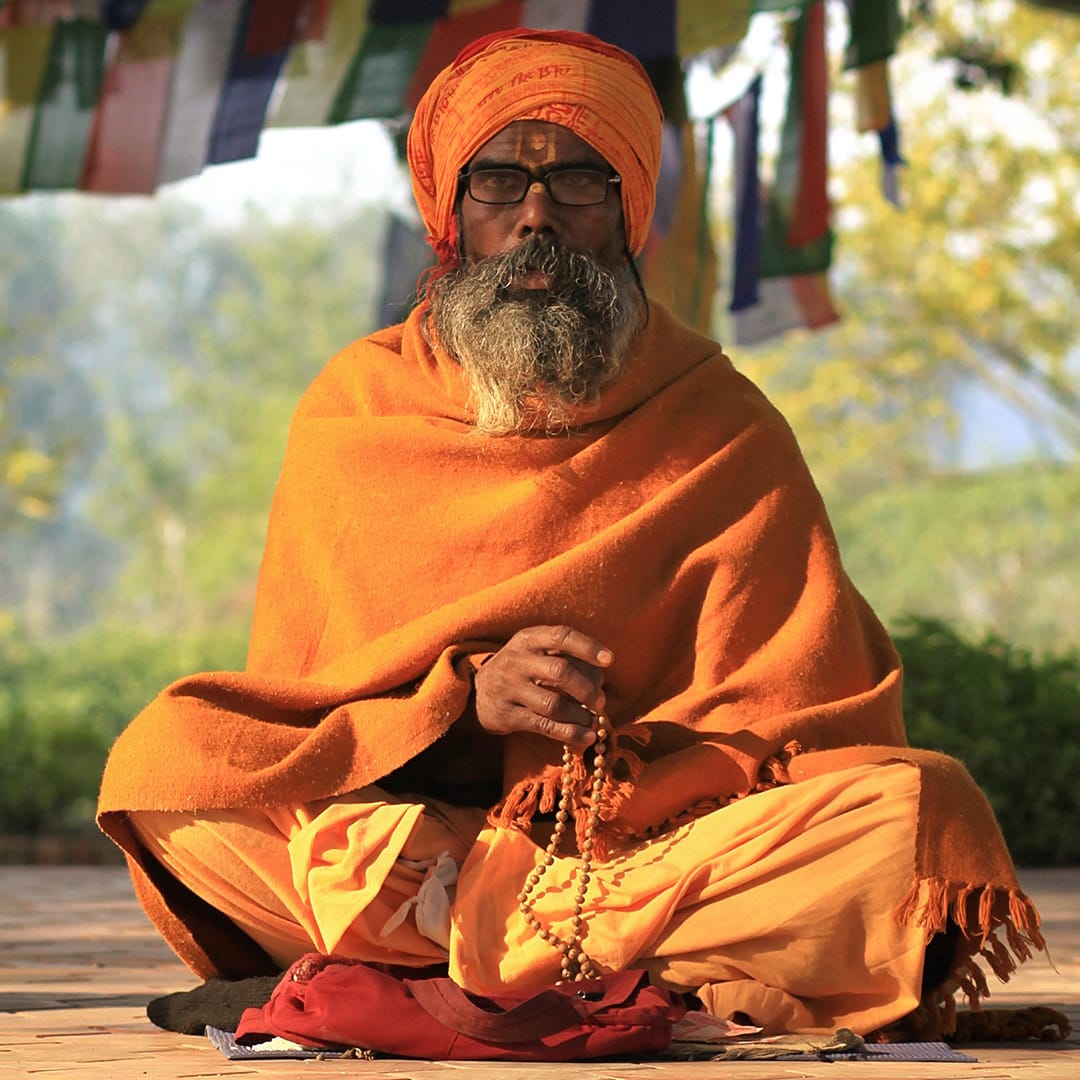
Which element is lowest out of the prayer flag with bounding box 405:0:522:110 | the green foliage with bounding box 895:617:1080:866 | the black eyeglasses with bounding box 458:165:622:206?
the green foliage with bounding box 895:617:1080:866

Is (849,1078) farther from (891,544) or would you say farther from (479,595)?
(891,544)

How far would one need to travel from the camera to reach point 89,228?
3027 inches

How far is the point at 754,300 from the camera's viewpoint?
26.1 feet

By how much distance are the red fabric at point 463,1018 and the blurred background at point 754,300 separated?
2149 mm

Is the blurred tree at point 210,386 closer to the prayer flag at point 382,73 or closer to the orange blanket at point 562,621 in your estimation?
the prayer flag at point 382,73

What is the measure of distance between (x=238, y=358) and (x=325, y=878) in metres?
46.1

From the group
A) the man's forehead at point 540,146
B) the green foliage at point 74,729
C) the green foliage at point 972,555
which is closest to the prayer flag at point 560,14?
the man's forehead at point 540,146

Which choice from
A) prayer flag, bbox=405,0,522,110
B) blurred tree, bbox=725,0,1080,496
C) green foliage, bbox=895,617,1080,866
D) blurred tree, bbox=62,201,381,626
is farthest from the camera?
blurred tree, bbox=62,201,381,626

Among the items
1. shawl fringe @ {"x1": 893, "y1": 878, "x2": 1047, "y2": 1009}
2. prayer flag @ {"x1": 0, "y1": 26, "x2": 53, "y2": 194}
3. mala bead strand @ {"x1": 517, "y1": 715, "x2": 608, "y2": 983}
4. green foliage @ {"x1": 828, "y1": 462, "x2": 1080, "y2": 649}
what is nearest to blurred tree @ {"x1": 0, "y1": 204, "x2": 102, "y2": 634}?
green foliage @ {"x1": 828, "y1": 462, "x2": 1080, "y2": 649}

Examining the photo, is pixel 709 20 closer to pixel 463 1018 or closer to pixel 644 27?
pixel 644 27

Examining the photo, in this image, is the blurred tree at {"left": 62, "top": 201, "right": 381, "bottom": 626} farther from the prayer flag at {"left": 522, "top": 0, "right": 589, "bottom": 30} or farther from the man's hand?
the man's hand

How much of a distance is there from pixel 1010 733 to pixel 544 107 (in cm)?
459

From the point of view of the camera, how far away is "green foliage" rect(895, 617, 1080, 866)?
7.70m

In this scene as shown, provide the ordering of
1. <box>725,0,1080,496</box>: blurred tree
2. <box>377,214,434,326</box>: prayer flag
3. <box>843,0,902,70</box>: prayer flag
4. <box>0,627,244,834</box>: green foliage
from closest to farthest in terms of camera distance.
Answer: <box>843,0,902,70</box>: prayer flag < <box>377,214,434,326</box>: prayer flag < <box>0,627,244,834</box>: green foliage < <box>725,0,1080,496</box>: blurred tree
